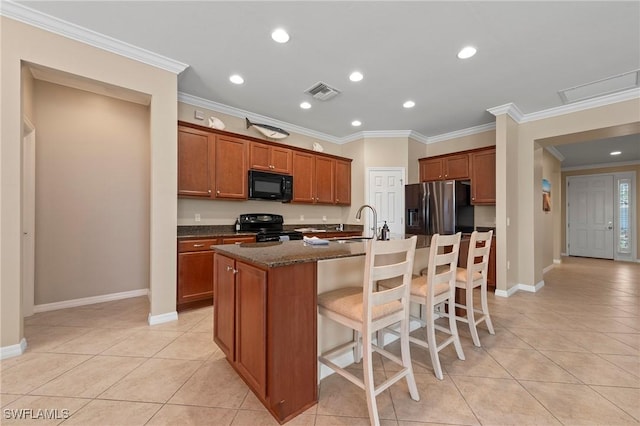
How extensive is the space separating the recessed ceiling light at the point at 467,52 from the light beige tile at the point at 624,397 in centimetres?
289

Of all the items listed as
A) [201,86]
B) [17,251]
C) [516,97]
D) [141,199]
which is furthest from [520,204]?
[17,251]

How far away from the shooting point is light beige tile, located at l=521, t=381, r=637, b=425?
1.48 metres

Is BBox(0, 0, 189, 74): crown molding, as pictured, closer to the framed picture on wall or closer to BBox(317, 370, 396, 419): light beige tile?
BBox(317, 370, 396, 419): light beige tile

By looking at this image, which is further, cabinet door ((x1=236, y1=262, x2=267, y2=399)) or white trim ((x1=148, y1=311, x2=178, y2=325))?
white trim ((x1=148, y1=311, x2=178, y2=325))

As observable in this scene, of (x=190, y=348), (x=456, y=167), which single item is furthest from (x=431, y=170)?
(x=190, y=348)

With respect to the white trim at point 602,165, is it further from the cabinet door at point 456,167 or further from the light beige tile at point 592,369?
the light beige tile at point 592,369

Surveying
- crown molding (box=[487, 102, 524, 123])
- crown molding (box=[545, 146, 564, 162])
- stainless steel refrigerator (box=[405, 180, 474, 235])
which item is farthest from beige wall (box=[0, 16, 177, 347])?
crown molding (box=[545, 146, 564, 162])

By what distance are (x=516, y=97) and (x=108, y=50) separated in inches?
188

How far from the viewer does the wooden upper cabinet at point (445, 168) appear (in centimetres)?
468

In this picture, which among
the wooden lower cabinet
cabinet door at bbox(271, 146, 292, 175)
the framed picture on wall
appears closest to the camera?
the wooden lower cabinet

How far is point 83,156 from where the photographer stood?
3312mm

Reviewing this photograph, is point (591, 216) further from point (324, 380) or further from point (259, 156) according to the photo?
point (324, 380)

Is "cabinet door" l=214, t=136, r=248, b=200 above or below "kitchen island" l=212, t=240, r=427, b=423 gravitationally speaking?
above

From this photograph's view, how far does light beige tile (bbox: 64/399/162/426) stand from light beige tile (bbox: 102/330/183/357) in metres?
0.58
